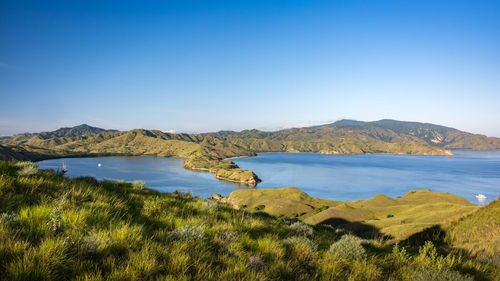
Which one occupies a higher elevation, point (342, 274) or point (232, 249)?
point (232, 249)

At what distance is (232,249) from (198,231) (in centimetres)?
80

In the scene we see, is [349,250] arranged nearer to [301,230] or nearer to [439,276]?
[439,276]

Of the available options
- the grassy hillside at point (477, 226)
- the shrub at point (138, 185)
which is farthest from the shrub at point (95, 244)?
the grassy hillside at point (477, 226)

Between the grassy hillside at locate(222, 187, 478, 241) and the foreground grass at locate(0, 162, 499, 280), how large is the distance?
83.8 ft

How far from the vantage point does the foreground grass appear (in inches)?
116

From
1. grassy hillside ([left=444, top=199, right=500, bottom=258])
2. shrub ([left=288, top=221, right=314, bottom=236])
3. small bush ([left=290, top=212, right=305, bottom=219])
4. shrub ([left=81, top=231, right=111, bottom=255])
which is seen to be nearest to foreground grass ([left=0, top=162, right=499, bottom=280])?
shrub ([left=81, top=231, right=111, bottom=255])

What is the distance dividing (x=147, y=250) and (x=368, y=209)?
239ft

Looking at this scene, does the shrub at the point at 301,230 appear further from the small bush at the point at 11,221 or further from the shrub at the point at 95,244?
the small bush at the point at 11,221

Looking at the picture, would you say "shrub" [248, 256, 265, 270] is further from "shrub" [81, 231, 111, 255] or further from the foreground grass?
"shrub" [81, 231, 111, 255]

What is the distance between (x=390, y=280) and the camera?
4234mm

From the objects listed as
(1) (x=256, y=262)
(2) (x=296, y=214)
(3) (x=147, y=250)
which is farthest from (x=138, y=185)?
(2) (x=296, y=214)

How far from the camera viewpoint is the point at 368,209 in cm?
6556

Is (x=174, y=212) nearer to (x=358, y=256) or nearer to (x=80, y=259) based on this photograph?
(x=80, y=259)

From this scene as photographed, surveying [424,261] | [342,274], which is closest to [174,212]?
[342,274]
